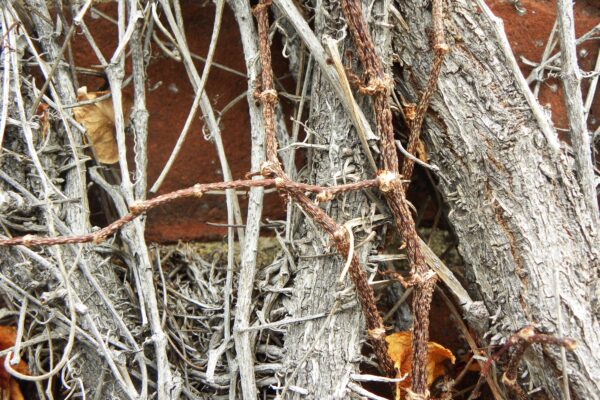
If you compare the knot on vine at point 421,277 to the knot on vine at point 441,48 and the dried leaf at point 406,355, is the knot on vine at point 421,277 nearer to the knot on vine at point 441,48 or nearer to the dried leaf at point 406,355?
the dried leaf at point 406,355

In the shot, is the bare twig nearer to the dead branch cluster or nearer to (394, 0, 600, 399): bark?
(394, 0, 600, 399): bark

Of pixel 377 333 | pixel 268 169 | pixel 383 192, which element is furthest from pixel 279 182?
pixel 377 333

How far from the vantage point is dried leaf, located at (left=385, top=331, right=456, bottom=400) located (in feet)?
3.25

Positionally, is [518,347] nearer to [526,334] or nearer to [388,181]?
[526,334]

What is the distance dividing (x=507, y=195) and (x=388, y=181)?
0.16m

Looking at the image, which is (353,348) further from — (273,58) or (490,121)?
(273,58)

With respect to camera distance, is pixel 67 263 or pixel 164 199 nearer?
pixel 164 199

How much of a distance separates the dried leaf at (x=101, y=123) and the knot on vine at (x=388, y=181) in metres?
0.45

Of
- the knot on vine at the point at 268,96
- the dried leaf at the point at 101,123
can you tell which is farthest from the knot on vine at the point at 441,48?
the dried leaf at the point at 101,123

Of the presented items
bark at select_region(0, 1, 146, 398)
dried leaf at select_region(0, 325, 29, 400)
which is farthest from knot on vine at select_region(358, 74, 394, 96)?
dried leaf at select_region(0, 325, 29, 400)

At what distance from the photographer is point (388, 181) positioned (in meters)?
0.93

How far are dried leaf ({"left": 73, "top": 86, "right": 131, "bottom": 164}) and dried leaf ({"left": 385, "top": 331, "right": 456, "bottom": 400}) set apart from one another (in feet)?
1.74

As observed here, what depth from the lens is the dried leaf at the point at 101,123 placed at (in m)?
1.11

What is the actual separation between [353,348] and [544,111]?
421 millimetres
